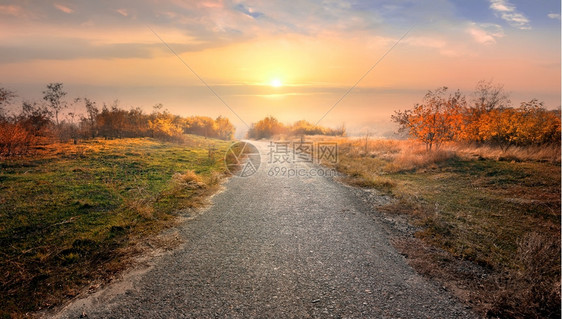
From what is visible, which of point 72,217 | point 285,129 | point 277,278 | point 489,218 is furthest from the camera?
point 285,129

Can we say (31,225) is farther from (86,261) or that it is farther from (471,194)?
(471,194)

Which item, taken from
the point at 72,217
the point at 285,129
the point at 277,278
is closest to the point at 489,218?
the point at 277,278

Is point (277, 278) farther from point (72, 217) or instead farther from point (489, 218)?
point (489, 218)

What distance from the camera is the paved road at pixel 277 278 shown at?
189 inches

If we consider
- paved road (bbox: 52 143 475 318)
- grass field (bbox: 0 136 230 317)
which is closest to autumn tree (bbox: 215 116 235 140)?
grass field (bbox: 0 136 230 317)

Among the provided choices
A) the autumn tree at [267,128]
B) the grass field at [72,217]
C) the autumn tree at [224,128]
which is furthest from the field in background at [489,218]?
the autumn tree at [224,128]

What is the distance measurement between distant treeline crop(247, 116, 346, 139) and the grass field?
77.0 metres

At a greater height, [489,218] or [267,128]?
[267,128]

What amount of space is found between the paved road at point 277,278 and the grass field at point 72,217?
1.11 metres

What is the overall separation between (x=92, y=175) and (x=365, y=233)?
15308 millimetres

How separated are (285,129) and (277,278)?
92.4 meters

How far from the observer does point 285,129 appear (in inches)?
3826

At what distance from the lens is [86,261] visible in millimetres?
6445

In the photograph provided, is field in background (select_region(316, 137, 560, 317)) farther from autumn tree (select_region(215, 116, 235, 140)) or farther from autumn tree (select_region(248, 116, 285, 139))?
autumn tree (select_region(215, 116, 235, 140))
